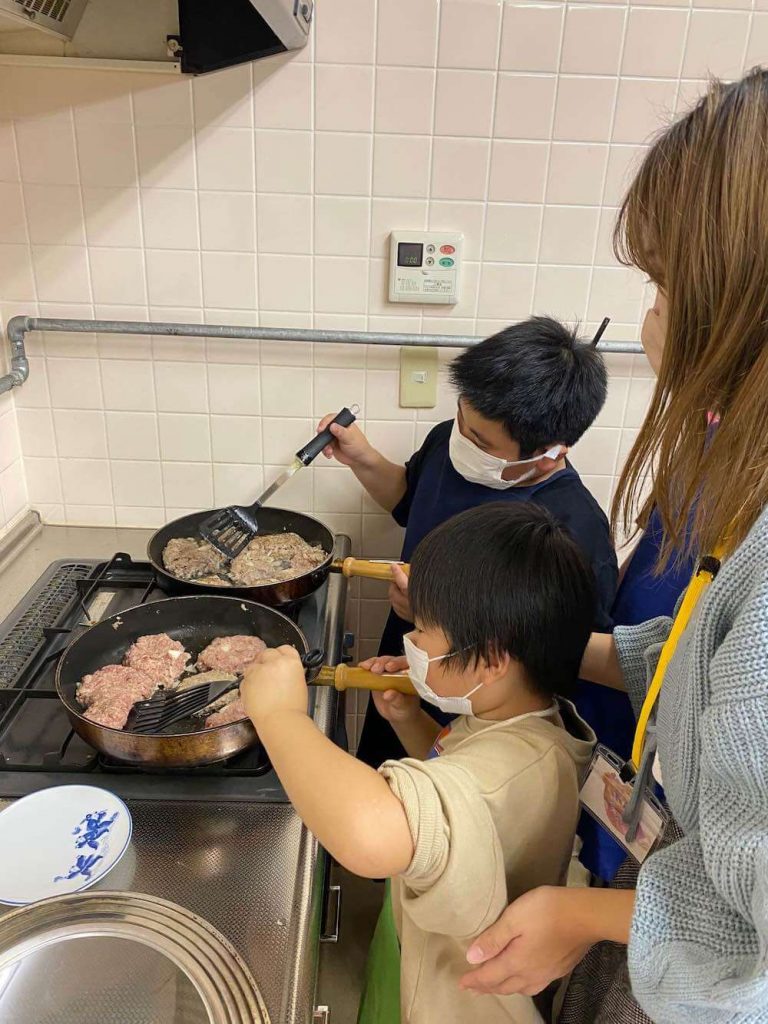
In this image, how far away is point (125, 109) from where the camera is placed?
4.20 ft

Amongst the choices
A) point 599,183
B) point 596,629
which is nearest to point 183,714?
point 596,629

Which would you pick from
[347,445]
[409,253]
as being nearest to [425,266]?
[409,253]

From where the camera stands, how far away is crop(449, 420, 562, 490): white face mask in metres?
1.16

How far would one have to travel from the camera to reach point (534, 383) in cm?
111

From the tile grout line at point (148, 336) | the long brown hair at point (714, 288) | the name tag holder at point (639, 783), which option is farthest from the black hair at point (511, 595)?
the tile grout line at point (148, 336)

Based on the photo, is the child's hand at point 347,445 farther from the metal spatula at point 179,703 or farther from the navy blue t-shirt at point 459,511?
the metal spatula at point 179,703

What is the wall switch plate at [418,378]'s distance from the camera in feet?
4.72

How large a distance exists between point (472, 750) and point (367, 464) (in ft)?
2.48

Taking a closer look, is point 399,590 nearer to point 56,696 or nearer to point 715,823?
point 56,696

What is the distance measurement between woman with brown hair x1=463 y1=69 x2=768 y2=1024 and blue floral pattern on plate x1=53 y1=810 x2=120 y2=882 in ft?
1.46

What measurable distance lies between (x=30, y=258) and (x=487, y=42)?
921 mm

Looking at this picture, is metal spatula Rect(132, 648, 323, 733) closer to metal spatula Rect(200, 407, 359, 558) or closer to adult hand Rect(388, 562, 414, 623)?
adult hand Rect(388, 562, 414, 623)

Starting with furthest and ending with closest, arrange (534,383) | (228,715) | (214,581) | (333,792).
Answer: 1. (214,581)
2. (534,383)
3. (228,715)
4. (333,792)

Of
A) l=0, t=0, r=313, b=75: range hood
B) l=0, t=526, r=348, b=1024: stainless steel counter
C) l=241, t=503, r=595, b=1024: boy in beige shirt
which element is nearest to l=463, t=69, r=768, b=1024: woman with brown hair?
l=241, t=503, r=595, b=1024: boy in beige shirt
